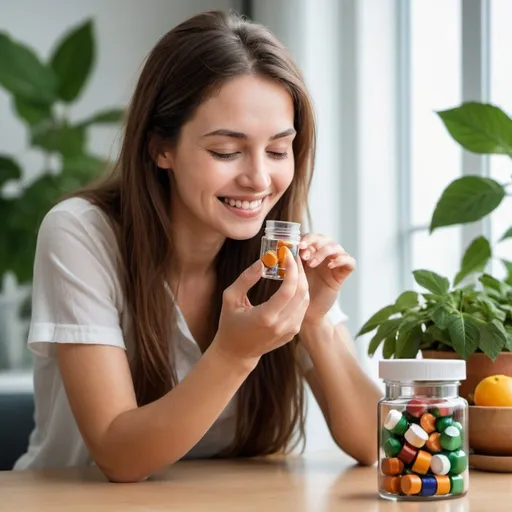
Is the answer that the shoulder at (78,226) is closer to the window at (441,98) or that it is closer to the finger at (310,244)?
the finger at (310,244)

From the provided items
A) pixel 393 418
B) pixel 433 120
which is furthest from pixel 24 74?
pixel 393 418

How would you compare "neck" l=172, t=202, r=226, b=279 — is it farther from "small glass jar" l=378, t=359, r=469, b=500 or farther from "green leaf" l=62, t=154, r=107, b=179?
"green leaf" l=62, t=154, r=107, b=179

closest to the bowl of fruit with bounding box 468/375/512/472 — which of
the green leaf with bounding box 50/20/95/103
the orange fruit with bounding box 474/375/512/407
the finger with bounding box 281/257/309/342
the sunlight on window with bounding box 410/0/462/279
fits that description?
the orange fruit with bounding box 474/375/512/407

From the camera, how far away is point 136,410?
1.42 m

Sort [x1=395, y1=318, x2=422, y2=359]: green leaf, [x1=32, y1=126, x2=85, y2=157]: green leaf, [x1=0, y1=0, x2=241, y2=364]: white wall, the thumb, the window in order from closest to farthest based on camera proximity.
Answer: the thumb < [x1=395, y1=318, x2=422, y2=359]: green leaf < the window < [x1=32, y1=126, x2=85, y2=157]: green leaf < [x1=0, y1=0, x2=241, y2=364]: white wall

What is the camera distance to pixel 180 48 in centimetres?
159

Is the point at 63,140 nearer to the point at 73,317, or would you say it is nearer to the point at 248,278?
the point at 73,317

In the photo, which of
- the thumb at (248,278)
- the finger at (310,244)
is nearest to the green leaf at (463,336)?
the finger at (310,244)

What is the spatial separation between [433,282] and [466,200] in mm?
228

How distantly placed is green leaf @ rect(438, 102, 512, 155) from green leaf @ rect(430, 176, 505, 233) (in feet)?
0.22

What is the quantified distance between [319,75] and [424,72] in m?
0.35

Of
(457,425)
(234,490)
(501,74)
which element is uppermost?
(501,74)

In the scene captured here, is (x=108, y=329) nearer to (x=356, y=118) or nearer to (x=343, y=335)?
(x=343, y=335)

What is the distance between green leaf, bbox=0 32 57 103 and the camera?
3602 millimetres
